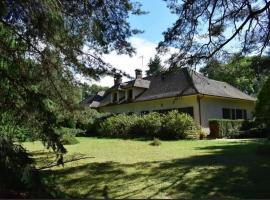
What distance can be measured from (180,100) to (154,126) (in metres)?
6.16

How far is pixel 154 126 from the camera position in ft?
97.2

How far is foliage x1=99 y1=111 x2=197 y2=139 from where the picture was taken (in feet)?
92.9

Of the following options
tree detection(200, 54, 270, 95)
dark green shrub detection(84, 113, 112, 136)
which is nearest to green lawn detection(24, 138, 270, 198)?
tree detection(200, 54, 270, 95)

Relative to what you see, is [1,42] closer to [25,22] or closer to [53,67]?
[25,22]

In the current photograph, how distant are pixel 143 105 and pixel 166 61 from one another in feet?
88.4

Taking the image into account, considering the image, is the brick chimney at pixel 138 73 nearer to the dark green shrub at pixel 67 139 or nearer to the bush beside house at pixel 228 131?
the bush beside house at pixel 228 131

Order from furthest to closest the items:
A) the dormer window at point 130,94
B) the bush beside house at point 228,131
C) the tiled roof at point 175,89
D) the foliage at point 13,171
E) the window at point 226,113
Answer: the dormer window at point 130,94, the window at point 226,113, the tiled roof at point 175,89, the bush beside house at point 228,131, the foliage at point 13,171

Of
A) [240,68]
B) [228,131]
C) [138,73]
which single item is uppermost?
[138,73]

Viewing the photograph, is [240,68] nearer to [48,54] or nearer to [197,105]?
[48,54]

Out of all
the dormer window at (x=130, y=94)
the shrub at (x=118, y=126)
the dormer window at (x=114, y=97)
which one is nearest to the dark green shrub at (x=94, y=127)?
the shrub at (x=118, y=126)

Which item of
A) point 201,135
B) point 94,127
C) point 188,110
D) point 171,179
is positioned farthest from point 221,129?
point 171,179

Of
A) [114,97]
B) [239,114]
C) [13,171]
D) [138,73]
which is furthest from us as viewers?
[138,73]

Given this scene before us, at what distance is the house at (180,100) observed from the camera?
110 ft

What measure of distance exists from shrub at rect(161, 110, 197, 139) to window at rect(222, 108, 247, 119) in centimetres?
796
